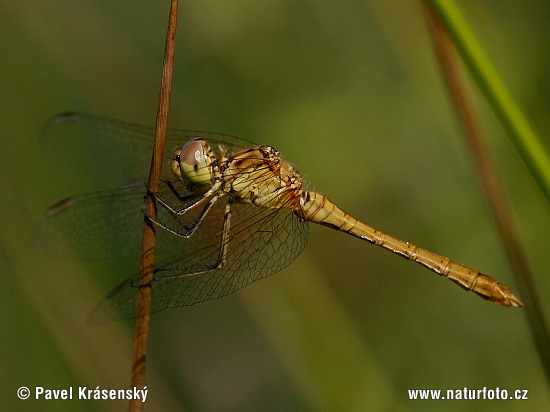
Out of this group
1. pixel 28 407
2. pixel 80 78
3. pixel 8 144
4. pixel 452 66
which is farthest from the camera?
pixel 80 78

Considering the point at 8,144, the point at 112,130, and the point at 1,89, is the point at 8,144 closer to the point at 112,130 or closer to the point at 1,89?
the point at 1,89

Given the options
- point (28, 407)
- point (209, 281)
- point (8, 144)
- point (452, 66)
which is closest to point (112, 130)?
point (8, 144)

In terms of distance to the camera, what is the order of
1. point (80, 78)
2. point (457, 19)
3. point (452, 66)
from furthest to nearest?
point (80, 78)
point (452, 66)
point (457, 19)

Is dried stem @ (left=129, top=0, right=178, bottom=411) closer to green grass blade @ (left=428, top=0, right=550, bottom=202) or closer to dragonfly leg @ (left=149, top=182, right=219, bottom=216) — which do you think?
dragonfly leg @ (left=149, top=182, right=219, bottom=216)

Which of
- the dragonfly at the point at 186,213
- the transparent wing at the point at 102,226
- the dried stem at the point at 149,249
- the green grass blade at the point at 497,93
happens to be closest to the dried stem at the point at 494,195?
the green grass blade at the point at 497,93

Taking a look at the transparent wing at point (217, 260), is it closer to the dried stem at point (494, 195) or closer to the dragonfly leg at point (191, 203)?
the dragonfly leg at point (191, 203)

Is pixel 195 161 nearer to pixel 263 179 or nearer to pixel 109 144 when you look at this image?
pixel 263 179
